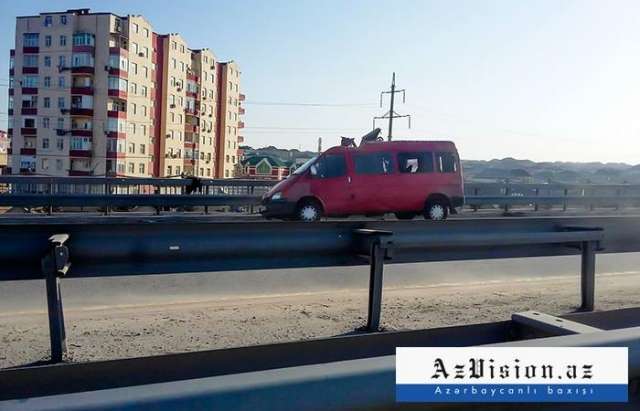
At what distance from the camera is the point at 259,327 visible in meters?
6.06

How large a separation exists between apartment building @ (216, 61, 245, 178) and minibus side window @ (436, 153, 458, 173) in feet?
269

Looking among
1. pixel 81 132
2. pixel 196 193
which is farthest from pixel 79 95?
pixel 196 193

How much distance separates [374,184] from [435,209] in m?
1.82

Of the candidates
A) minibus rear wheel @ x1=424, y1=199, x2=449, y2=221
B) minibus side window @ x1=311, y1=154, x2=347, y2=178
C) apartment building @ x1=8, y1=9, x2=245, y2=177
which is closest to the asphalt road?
minibus rear wheel @ x1=424, y1=199, x2=449, y2=221

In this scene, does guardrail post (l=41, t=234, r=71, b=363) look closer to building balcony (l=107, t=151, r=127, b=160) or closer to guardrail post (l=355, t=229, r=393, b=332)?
guardrail post (l=355, t=229, r=393, b=332)

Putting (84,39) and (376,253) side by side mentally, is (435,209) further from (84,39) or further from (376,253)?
(84,39)

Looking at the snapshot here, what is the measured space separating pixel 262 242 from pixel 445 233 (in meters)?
1.59

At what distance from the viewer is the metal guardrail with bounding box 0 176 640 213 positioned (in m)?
19.1

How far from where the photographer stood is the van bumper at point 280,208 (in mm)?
16578

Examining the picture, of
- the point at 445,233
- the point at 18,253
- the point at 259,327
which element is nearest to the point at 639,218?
the point at 445,233

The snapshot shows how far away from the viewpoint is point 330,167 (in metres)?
16.9

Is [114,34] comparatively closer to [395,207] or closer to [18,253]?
[395,207]

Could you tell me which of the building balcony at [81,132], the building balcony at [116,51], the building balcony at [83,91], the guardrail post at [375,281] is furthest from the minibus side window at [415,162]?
the building balcony at [83,91]

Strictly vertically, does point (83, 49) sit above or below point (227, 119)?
above
